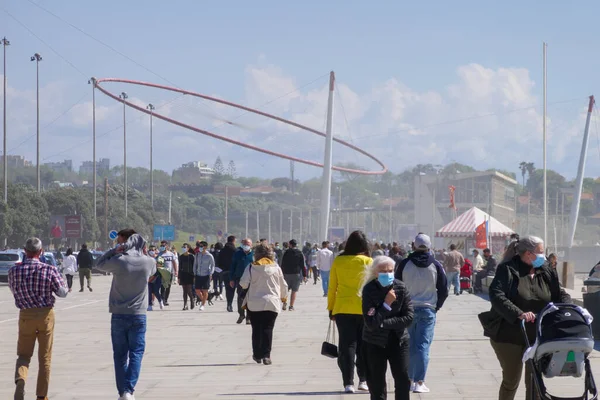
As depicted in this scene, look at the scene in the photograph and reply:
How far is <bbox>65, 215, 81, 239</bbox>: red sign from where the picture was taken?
300ft

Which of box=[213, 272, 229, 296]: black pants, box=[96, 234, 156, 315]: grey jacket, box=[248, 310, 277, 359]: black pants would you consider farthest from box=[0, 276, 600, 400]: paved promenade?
box=[213, 272, 229, 296]: black pants

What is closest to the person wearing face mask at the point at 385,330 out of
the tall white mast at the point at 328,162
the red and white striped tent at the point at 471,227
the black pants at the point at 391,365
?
the black pants at the point at 391,365

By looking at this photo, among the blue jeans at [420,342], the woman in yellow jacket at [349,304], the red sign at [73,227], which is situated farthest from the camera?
the red sign at [73,227]

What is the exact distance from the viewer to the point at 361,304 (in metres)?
11.6

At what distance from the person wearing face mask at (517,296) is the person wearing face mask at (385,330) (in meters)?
0.76

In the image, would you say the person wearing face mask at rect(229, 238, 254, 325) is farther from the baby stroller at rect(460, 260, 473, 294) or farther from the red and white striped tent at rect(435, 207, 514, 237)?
the red and white striped tent at rect(435, 207, 514, 237)

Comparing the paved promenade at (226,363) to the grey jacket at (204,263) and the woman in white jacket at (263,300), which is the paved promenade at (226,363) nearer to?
the woman in white jacket at (263,300)

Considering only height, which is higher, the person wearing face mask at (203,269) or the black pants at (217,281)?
the person wearing face mask at (203,269)

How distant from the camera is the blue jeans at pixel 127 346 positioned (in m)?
11.2

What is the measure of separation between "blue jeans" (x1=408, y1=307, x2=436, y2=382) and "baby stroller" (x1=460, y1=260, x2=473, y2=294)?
28.1m

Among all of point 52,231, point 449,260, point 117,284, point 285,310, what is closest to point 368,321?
point 117,284

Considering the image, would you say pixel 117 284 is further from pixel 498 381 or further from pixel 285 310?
pixel 285 310

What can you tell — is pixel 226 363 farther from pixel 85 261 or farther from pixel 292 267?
pixel 85 261

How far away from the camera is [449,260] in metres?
37.5
